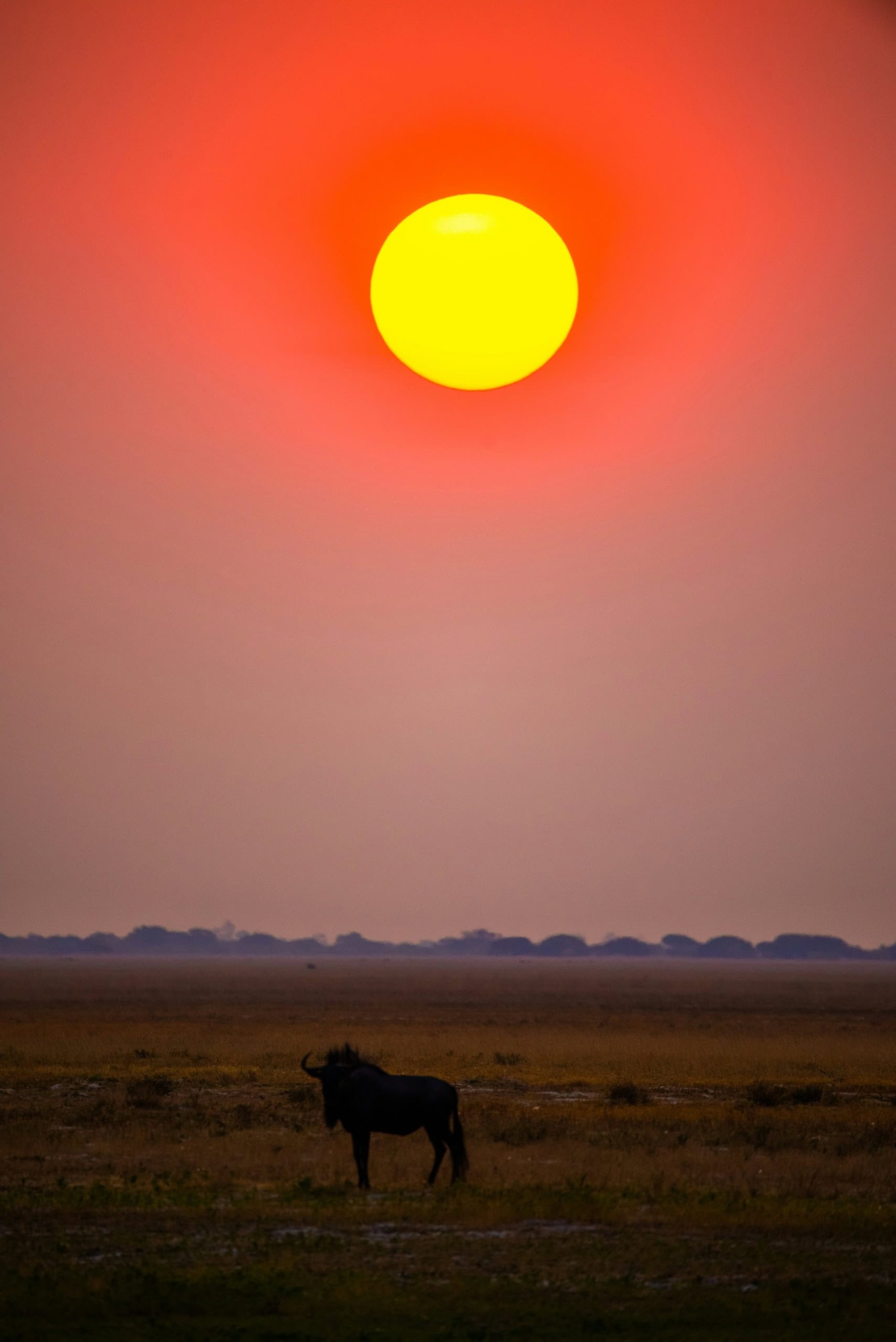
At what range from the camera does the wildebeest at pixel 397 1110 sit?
15828mm

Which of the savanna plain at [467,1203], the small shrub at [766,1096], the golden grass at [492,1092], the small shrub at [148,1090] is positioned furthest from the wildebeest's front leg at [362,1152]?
the small shrub at [766,1096]

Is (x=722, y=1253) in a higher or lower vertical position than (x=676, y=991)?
lower

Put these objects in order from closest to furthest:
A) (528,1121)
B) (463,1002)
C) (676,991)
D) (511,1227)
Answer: (511,1227), (528,1121), (463,1002), (676,991)

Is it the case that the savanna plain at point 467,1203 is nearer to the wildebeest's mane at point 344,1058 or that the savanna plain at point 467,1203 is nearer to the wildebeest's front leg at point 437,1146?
the wildebeest's front leg at point 437,1146

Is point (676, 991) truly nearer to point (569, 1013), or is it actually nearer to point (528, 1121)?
point (569, 1013)

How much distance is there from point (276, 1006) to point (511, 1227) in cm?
6090

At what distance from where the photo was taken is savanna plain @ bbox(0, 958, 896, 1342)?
34.5ft

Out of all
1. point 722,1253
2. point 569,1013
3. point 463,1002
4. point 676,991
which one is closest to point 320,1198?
point 722,1253

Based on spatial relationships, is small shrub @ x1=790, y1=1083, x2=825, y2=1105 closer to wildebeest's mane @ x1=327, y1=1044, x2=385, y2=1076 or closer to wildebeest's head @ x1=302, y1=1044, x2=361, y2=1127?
wildebeest's mane @ x1=327, y1=1044, x2=385, y2=1076

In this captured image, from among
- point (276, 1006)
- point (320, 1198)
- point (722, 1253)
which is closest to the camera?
point (722, 1253)

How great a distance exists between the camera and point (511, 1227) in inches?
536

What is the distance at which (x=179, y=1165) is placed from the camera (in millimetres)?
17969

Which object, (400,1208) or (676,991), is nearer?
(400,1208)

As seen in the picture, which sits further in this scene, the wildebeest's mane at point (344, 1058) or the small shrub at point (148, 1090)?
the small shrub at point (148, 1090)
